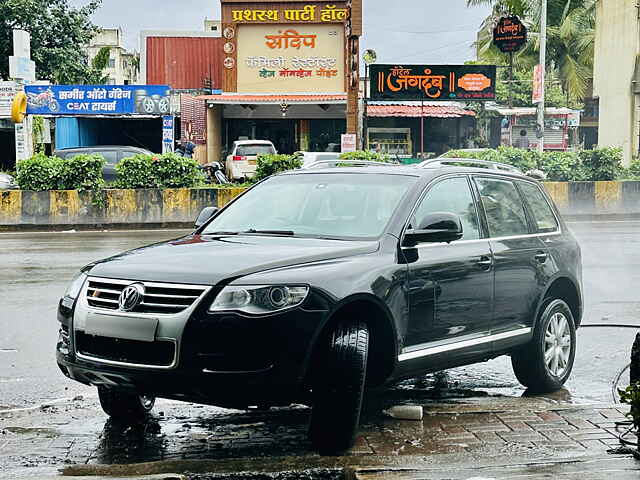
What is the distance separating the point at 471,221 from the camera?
6.85 m

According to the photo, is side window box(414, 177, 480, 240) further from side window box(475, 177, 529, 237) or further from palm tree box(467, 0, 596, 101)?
palm tree box(467, 0, 596, 101)

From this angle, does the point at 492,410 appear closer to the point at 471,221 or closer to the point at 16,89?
the point at 471,221

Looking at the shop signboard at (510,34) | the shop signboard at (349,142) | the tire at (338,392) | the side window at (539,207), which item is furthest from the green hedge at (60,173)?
the shop signboard at (510,34)

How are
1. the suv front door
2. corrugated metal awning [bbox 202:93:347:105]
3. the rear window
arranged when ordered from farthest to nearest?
1. corrugated metal awning [bbox 202:93:347:105]
2. the rear window
3. the suv front door

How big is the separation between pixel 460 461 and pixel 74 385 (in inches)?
141

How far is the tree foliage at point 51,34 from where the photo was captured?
45.3 meters

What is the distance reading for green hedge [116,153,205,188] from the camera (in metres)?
22.3

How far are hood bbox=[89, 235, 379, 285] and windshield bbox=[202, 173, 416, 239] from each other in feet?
0.89

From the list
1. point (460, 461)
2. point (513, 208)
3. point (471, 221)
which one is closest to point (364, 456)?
point (460, 461)

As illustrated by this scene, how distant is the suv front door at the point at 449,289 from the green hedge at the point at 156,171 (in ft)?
53.1

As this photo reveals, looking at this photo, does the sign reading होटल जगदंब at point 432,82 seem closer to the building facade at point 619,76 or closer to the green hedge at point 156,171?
the building facade at point 619,76

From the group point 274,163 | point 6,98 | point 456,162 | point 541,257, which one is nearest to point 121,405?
point 541,257

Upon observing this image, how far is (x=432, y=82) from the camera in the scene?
1481 inches

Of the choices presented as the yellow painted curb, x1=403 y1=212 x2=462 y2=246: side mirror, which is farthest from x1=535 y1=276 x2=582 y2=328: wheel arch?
the yellow painted curb
